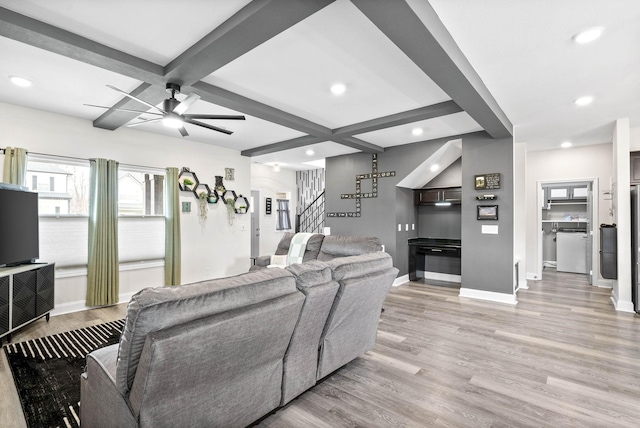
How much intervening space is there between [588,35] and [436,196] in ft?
13.6

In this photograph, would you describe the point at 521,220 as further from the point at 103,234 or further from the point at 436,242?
the point at 103,234

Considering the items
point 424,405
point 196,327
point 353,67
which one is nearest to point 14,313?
point 196,327

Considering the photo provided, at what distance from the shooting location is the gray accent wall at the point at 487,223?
15.9ft

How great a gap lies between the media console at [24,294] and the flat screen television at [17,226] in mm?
138

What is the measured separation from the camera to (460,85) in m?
2.89

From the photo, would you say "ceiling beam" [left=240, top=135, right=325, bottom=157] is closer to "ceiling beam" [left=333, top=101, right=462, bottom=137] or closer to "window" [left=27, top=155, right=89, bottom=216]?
"ceiling beam" [left=333, top=101, right=462, bottom=137]

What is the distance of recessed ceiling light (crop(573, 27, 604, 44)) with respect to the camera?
234 cm

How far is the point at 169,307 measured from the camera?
1393 millimetres

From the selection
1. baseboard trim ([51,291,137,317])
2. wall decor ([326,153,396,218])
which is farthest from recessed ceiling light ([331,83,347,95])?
baseboard trim ([51,291,137,317])

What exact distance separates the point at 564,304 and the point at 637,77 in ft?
10.4

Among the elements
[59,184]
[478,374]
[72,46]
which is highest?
[72,46]

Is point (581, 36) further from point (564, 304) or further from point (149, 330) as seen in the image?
point (564, 304)

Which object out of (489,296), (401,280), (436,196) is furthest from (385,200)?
(489,296)

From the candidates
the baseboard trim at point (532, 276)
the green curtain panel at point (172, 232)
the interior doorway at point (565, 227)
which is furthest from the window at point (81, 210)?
the interior doorway at point (565, 227)
